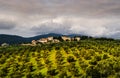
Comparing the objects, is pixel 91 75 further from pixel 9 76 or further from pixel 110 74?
pixel 9 76

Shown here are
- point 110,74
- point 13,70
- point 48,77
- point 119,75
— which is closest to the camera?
point 119,75

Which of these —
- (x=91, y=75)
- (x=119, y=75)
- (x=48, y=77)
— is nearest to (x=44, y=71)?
(x=48, y=77)

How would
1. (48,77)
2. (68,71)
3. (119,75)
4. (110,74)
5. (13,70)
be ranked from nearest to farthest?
1. (119,75)
2. (110,74)
3. (48,77)
4. (68,71)
5. (13,70)

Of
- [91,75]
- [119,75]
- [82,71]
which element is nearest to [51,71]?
[82,71]

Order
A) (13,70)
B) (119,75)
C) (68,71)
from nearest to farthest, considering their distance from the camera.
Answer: (119,75)
(68,71)
(13,70)

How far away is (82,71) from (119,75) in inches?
782

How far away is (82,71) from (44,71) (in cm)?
1232

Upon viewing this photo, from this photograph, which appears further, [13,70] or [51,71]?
[13,70]

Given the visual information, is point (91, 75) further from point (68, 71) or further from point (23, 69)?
point (23, 69)

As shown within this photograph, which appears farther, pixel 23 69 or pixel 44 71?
pixel 23 69

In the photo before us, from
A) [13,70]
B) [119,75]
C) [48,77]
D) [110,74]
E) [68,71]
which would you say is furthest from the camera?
[13,70]

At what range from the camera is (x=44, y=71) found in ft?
313

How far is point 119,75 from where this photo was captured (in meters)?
73.4

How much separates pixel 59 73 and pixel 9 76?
16.0 m
